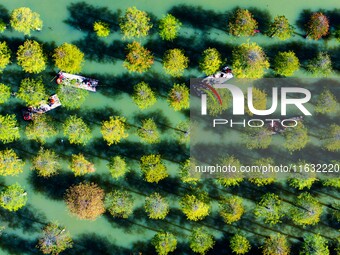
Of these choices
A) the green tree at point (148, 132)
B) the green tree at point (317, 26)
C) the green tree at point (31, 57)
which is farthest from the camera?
the green tree at point (148, 132)

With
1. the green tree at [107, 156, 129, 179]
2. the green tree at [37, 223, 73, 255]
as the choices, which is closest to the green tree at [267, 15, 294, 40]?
the green tree at [107, 156, 129, 179]

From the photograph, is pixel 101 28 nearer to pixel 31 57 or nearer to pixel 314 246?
pixel 31 57

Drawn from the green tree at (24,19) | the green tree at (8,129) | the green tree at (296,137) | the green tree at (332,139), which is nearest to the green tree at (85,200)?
the green tree at (8,129)

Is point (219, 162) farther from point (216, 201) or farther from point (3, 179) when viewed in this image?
point (3, 179)

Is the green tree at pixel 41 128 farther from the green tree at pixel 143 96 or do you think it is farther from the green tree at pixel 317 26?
the green tree at pixel 317 26

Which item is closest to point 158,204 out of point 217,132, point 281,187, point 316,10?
point 217,132

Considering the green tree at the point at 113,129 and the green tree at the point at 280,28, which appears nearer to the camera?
the green tree at the point at 113,129
